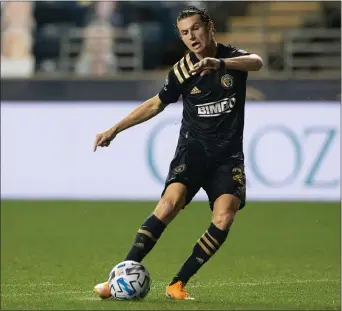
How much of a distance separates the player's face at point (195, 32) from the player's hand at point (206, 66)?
1.32 feet

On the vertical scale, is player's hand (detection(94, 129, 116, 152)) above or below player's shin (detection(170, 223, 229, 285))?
above

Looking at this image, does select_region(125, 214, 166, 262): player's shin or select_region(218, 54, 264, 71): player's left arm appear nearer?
select_region(218, 54, 264, 71): player's left arm

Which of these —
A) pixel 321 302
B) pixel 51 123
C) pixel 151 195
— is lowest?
pixel 151 195

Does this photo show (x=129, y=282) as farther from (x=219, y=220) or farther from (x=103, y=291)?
(x=219, y=220)

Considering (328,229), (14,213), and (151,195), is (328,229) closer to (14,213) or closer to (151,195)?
(151,195)

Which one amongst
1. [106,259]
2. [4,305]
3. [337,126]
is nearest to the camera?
[4,305]

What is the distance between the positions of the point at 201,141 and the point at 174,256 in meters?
4.12

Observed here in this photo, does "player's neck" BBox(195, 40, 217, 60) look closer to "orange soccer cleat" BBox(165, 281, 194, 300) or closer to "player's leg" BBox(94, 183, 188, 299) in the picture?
"player's leg" BBox(94, 183, 188, 299)

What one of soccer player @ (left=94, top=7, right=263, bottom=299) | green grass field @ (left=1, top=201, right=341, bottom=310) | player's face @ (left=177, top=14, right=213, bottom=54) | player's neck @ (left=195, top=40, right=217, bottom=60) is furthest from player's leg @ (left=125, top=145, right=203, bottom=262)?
player's face @ (left=177, top=14, right=213, bottom=54)

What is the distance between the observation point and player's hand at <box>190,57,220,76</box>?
6.79 meters

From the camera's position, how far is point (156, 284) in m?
8.83

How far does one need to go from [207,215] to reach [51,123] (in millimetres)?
3319

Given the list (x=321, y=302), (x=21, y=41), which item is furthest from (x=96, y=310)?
(x=21, y=41)

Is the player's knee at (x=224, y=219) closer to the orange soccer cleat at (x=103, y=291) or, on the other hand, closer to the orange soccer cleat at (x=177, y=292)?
the orange soccer cleat at (x=177, y=292)
